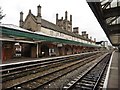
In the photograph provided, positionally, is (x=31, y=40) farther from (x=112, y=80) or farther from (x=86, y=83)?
(x=112, y=80)

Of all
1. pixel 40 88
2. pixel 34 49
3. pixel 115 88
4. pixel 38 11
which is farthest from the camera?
pixel 38 11

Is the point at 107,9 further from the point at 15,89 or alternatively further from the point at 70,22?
the point at 70,22

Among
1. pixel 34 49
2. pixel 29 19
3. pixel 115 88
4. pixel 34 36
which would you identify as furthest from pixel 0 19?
pixel 115 88

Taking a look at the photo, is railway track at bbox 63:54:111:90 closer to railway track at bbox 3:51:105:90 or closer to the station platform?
the station platform

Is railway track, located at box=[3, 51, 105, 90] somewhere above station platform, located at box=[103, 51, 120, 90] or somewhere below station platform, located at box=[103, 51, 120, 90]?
below

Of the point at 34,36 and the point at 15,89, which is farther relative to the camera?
the point at 34,36

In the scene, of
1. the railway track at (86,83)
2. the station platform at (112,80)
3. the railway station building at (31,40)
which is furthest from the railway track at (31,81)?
the railway station building at (31,40)

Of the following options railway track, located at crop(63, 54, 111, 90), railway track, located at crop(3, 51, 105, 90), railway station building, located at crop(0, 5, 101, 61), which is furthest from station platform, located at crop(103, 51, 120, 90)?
railway station building, located at crop(0, 5, 101, 61)

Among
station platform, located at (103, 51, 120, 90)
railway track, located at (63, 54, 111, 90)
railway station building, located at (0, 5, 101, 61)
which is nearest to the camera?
station platform, located at (103, 51, 120, 90)

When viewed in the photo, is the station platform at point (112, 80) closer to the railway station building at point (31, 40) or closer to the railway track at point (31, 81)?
the railway track at point (31, 81)

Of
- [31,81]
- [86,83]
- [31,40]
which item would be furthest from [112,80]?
[31,40]

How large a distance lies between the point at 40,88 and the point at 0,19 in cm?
4603

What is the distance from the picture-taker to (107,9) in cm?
1168

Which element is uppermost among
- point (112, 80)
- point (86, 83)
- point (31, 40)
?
point (31, 40)
